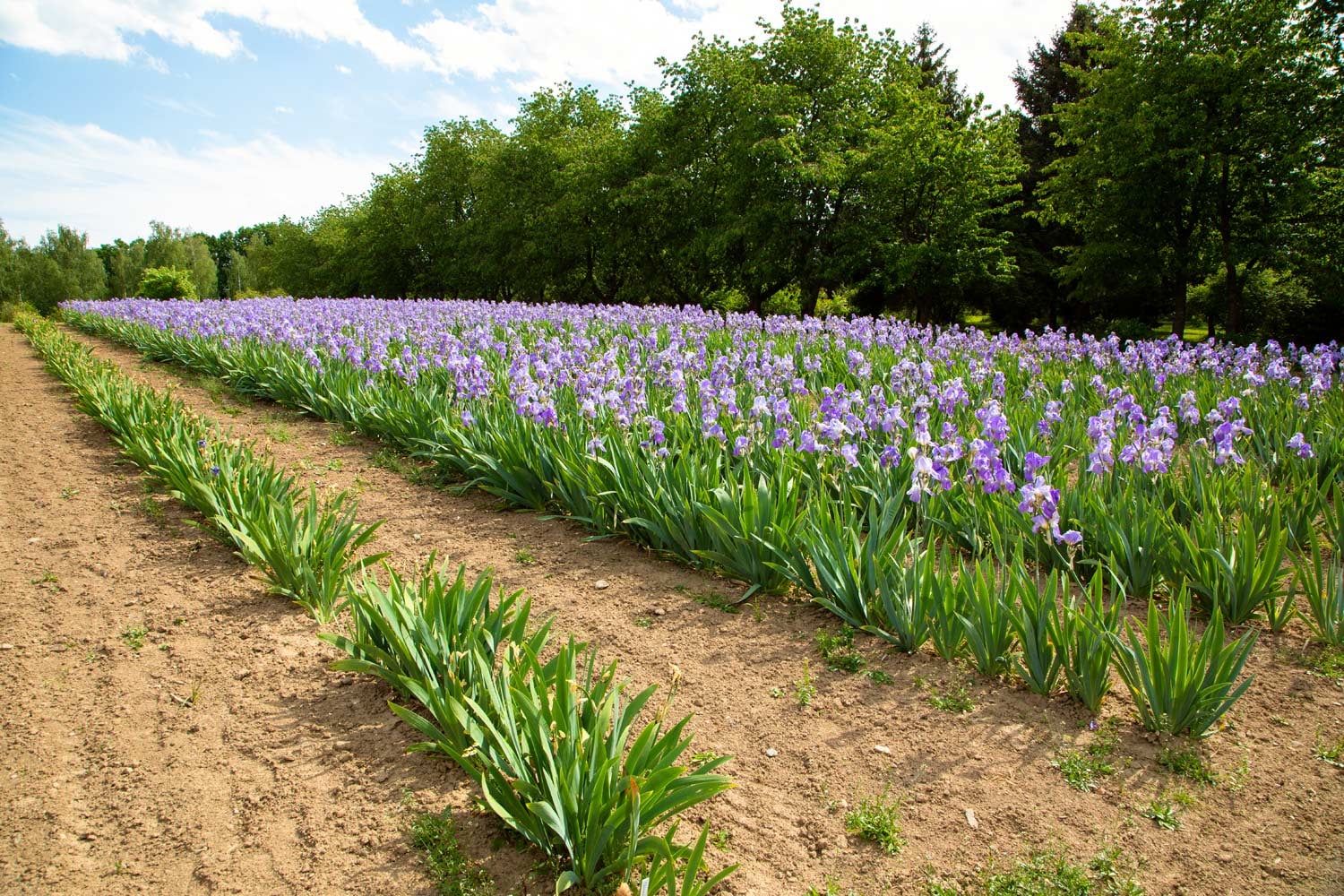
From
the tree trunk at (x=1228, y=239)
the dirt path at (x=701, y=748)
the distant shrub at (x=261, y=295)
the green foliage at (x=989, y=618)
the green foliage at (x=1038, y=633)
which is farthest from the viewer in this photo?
the distant shrub at (x=261, y=295)

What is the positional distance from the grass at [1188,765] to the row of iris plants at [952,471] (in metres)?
0.10

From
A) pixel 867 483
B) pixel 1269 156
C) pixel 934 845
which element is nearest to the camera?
pixel 934 845

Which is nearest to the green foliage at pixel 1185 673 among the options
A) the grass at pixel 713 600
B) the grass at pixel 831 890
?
the grass at pixel 831 890

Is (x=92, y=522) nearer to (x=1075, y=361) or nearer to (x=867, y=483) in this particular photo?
(x=867, y=483)

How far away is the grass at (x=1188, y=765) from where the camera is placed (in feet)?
Answer: 8.36

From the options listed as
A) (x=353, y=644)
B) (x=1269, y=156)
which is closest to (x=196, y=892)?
(x=353, y=644)

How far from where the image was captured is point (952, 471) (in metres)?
4.84

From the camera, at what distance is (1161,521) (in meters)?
3.60

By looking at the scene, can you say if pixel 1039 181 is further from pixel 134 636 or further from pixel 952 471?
pixel 134 636

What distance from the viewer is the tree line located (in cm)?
1483

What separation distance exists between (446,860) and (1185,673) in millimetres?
2389

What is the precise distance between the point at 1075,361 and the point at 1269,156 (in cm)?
1074

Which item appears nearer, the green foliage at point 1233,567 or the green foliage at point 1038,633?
the green foliage at point 1038,633

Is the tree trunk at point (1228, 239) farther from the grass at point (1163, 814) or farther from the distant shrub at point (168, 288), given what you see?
the distant shrub at point (168, 288)
